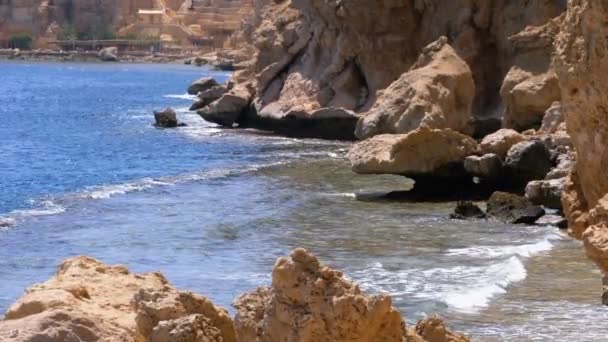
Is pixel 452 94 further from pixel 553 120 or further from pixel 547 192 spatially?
pixel 547 192

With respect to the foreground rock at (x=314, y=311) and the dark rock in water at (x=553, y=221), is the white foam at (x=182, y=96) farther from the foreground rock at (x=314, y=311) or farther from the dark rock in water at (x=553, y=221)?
the foreground rock at (x=314, y=311)

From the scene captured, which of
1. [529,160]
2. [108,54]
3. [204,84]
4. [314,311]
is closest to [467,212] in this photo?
[529,160]

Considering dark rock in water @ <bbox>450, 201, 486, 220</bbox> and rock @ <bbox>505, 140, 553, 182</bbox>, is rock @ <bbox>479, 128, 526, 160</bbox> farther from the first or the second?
dark rock in water @ <bbox>450, 201, 486, 220</bbox>

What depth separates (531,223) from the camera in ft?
60.4

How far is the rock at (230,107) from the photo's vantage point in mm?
41350

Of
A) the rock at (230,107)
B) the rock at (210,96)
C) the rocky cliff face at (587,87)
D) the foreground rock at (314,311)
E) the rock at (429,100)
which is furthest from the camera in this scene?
the rock at (210,96)

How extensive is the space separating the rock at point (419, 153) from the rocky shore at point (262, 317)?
1364cm

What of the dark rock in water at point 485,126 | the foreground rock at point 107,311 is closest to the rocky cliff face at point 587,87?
the foreground rock at point 107,311

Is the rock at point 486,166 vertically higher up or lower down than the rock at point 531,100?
lower down

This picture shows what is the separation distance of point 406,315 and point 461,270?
269cm

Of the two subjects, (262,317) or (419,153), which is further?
(419,153)

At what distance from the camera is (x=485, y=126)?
3173 cm

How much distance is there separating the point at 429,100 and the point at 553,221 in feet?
24.3

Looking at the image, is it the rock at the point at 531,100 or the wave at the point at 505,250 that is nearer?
the wave at the point at 505,250
